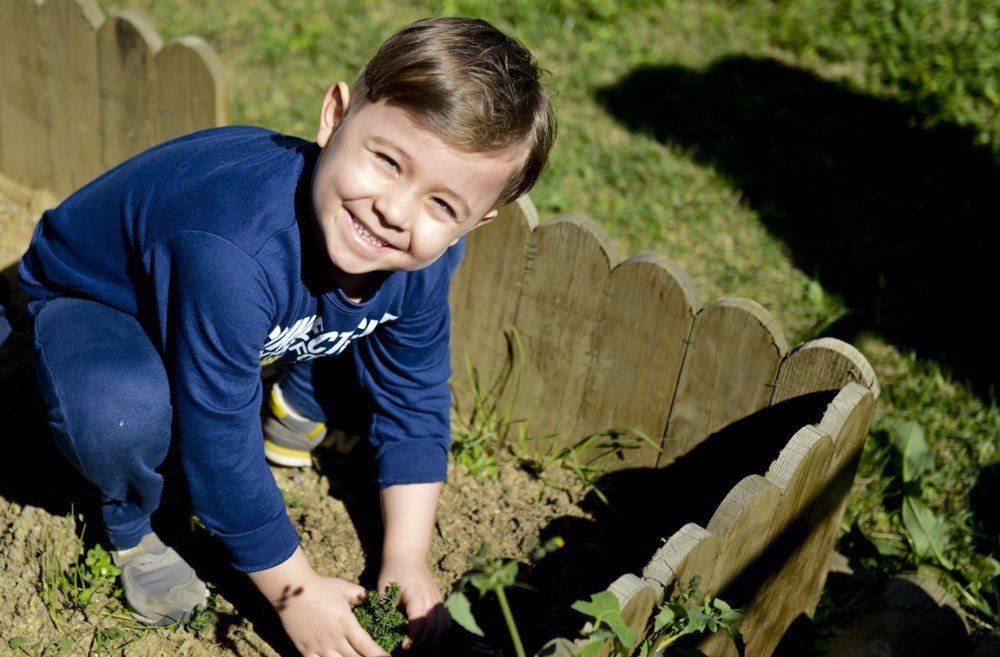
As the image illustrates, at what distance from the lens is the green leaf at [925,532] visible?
264 cm

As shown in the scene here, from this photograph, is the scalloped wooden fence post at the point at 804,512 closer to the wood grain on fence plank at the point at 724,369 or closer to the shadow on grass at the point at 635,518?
the shadow on grass at the point at 635,518

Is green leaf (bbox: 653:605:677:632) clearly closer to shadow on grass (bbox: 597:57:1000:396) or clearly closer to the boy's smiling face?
the boy's smiling face

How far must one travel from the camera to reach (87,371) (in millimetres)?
2016

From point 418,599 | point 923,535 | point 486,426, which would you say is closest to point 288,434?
point 486,426

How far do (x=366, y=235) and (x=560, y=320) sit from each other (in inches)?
36.1

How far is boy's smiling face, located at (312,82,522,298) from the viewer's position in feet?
5.82

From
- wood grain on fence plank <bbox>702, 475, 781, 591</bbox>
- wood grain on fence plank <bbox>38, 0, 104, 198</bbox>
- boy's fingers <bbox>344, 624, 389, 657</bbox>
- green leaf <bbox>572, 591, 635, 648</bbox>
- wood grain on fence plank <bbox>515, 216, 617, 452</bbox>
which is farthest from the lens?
wood grain on fence plank <bbox>38, 0, 104, 198</bbox>

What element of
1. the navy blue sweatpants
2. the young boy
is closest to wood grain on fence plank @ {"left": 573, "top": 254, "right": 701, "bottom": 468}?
the young boy

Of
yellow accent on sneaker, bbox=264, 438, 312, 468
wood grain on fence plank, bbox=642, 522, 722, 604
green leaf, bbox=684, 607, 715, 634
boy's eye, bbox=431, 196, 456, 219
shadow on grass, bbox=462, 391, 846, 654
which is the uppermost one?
boy's eye, bbox=431, 196, 456, 219

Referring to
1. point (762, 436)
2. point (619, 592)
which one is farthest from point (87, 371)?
point (762, 436)

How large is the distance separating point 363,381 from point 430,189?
83cm

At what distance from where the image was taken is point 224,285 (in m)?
1.84

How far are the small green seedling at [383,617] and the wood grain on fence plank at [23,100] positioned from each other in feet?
7.42

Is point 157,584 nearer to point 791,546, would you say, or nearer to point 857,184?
point 791,546
